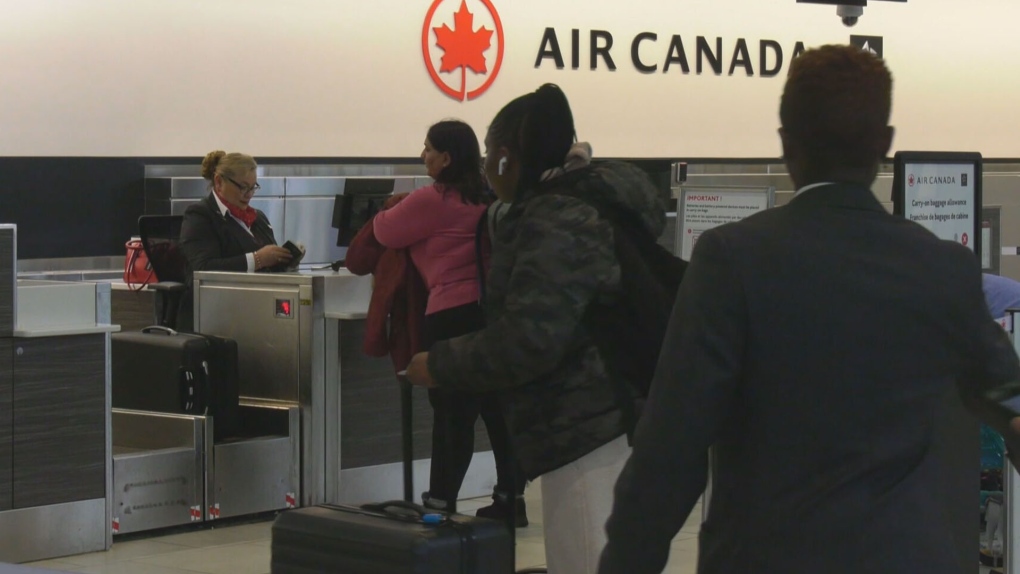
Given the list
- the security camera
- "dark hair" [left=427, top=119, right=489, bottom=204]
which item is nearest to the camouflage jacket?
"dark hair" [left=427, top=119, right=489, bottom=204]

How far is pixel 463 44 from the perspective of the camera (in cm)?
1079

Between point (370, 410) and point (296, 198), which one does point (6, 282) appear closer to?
point (370, 410)

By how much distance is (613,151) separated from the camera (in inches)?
469

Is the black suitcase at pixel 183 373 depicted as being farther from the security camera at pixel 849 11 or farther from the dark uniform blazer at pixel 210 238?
the security camera at pixel 849 11

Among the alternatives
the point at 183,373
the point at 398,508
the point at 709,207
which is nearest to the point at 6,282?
the point at 183,373

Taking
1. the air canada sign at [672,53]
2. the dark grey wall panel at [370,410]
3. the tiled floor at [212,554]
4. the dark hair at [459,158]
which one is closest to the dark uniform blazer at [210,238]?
the dark grey wall panel at [370,410]

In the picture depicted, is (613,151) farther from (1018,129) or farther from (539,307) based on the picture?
(539,307)

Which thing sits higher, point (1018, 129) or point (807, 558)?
point (1018, 129)

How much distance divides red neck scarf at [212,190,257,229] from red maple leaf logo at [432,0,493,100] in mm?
4350

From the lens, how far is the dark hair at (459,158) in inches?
193

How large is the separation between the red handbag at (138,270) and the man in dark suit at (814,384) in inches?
221

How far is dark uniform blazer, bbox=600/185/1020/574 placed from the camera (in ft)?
5.01

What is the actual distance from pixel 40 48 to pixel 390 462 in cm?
405

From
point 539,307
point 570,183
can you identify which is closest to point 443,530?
point 539,307
